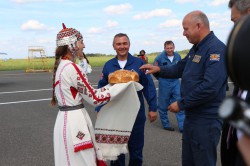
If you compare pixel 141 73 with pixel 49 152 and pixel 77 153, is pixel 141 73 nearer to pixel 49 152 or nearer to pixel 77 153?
pixel 77 153

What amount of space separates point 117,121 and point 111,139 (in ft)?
0.71

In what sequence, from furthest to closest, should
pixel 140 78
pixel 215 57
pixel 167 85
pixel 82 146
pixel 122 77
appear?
pixel 167 85 < pixel 140 78 < pixel 122 77 < pixel 82 146 < pixel 215 57

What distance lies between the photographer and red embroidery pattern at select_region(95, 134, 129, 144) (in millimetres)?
3777

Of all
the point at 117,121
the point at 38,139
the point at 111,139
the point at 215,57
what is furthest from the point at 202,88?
the point at 38,139

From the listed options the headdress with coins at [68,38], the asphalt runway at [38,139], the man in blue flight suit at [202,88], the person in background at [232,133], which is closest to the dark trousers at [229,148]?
the person in background at [232,133]

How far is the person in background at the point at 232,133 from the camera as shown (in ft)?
6.87

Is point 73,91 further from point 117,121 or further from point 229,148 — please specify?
point 229,148

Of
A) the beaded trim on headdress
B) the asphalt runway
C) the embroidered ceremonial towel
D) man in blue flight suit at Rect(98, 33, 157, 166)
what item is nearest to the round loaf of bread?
the embroidered ceremonial towel

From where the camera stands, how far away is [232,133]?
83.4 inches

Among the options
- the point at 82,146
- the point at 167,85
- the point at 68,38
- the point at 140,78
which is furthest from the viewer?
the point at 167,85

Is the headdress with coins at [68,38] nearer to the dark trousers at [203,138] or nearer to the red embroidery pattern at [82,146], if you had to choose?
the red embroidery pattern at [82,146]

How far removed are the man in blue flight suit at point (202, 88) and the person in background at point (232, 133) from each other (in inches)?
24.6

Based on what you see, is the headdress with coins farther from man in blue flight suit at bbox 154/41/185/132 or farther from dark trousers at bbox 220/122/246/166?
man in blue flight suit at bbox 154/41/185/132

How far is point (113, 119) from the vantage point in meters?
3.87
